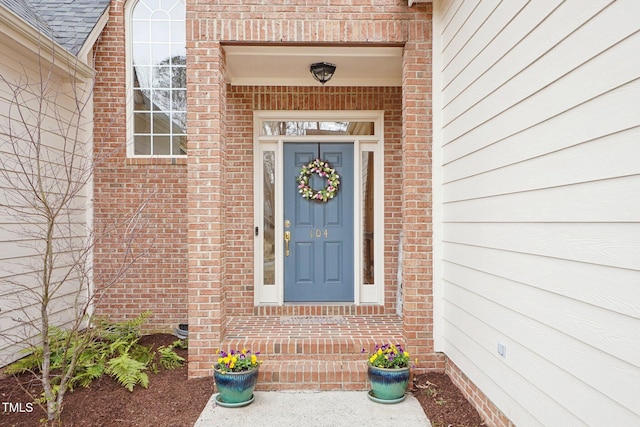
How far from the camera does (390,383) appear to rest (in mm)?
3252

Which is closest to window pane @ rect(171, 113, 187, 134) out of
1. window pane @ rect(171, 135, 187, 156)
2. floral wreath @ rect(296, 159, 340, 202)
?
window pane @ rect(171, 135, 187, 156)

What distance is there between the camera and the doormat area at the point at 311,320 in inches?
178

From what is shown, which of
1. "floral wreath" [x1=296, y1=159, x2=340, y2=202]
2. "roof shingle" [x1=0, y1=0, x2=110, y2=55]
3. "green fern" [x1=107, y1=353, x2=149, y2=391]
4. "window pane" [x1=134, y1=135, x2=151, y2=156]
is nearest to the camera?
"green fern" [x1=107, y1=353, x2=149, y2=391]

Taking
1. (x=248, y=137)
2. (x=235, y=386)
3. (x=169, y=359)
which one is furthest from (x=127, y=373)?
(x=248, y=137)

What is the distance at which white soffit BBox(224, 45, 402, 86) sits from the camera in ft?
13.0

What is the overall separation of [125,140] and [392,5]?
11.2 ft

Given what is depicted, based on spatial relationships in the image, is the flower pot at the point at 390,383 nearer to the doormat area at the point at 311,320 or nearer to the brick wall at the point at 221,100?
the brick wall at the point at 221,100

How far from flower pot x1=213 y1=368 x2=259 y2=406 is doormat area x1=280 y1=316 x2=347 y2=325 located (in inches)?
50.2

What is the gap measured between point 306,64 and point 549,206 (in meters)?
3.04

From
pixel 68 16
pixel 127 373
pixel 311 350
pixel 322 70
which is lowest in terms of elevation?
pixel 127 373

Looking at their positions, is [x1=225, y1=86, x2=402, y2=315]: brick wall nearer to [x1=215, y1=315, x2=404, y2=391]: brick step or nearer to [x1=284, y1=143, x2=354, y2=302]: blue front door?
[x1=284, y1=143, x2=354, y2=302]: blue front door

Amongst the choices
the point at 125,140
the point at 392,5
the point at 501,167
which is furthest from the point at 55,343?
the point at 392,5

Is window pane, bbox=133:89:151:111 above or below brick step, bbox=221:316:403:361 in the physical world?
above

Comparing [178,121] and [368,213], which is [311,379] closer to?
[368,213]
